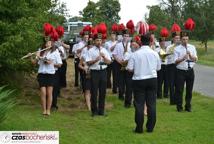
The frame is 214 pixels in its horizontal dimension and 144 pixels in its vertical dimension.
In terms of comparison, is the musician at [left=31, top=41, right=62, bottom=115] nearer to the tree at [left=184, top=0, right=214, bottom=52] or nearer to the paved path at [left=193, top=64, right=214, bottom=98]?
the paved path at [left=193, top=64, right=214, bottom=98]

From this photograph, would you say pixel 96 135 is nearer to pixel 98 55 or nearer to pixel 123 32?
pixel 98 55

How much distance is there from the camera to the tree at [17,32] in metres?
12.8

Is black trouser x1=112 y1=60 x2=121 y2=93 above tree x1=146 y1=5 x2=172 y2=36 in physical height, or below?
below

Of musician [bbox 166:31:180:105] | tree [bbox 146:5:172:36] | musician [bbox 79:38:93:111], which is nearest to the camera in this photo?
musician [bbox 79:38:93:111]

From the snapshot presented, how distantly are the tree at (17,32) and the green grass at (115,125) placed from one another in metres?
1.18

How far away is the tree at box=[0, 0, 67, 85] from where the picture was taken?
1280 centimetres

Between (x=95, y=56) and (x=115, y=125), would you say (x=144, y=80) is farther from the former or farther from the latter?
(x=95, y=56)

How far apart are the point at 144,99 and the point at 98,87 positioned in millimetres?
2092

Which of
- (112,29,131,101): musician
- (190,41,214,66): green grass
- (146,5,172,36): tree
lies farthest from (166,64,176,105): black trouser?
(146,5,172,36): tree

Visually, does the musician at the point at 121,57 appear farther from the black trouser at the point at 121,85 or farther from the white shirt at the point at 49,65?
the white shirt at the point at 49,65

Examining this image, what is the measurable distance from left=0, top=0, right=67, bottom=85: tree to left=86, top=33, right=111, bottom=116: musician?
72.5 inches

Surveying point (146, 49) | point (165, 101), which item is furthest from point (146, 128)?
point (165, 101)

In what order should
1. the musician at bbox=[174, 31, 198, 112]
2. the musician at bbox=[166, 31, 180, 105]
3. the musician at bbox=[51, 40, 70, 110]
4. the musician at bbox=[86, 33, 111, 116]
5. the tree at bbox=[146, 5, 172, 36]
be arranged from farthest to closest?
the tree at bbox=[146, 5, 172, 36]
the musician at bbox=[166, 31, 180, 105]
the musician at bbox=[51, 40, 70, 110]
the musician at bbox=[174, 31, 198, 112]
the musician at bbox=[86, 33, 111, 116]

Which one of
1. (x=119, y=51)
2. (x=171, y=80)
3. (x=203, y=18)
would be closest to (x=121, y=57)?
(x=119, y=51)
